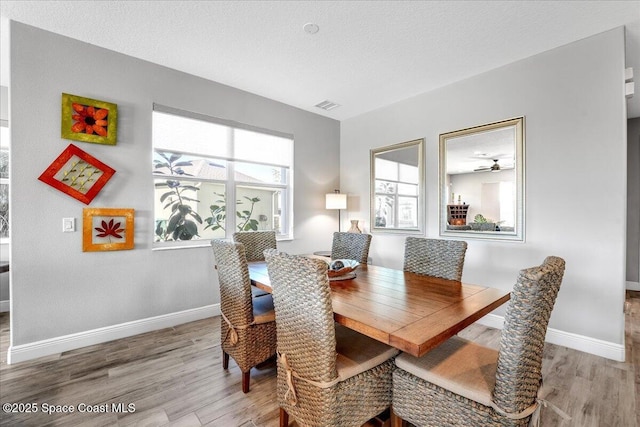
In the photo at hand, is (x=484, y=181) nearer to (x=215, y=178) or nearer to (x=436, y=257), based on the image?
(x=436, y=257)

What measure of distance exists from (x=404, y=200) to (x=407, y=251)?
1657 millimetres

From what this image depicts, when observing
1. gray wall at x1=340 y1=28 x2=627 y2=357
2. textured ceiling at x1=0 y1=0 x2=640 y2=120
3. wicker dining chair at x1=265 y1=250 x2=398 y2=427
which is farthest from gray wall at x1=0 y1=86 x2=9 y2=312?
gray wall at x1=340 y1=28 x2=627 y2=357

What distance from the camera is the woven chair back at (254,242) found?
9.64ft

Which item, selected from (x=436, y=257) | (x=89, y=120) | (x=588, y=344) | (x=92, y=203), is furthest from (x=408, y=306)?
(x=89, y=120)

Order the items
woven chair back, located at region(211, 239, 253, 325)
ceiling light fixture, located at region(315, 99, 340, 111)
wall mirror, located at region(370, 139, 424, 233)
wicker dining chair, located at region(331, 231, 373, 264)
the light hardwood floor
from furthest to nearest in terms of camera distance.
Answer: ceiling light fixture, located at region(315, 99, 340, 111)
wall mirror, located at region(370, 139, 424, 233)
wicker dining chair, located at region(331, 231, 373, 264)
woven chair back, located at region(211, 239, 253, 325)
the light hardwood floor

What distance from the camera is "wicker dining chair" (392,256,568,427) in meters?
1.05

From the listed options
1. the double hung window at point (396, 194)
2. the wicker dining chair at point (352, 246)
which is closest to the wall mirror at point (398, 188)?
the double hung window at point (396, 194)

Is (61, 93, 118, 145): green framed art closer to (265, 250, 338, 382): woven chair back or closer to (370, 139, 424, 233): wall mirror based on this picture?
(265, 250, 338, 382): woven chair back

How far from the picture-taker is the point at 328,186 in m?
4.56

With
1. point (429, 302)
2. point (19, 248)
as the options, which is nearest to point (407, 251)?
point (429, 302)

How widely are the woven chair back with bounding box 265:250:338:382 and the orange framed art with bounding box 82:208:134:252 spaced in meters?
2.06

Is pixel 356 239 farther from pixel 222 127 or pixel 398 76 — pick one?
pixel 222 127

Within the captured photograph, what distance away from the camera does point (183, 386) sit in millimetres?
2000

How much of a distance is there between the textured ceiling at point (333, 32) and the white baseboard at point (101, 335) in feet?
8.55
